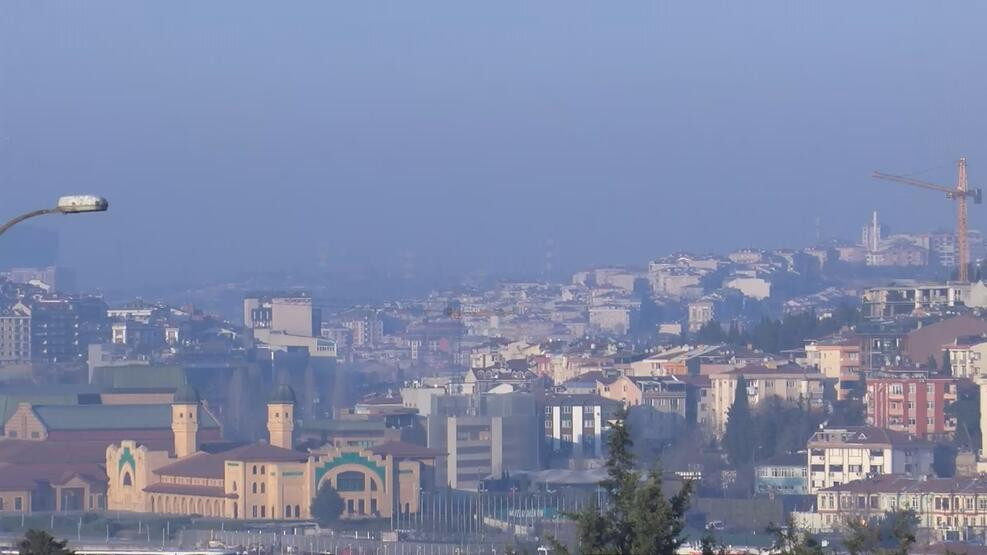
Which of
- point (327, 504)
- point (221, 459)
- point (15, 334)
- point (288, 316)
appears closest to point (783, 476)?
point (327, 504)

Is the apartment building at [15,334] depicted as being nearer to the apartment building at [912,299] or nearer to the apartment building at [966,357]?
the apartment building at [912,299]

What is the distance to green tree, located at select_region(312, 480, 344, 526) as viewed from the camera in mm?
51031

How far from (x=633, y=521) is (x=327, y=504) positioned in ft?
127

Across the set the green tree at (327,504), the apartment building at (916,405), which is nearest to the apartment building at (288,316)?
the apartment building at (916,405)

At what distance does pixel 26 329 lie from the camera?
81875mm


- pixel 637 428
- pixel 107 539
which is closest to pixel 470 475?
pixel 637 428

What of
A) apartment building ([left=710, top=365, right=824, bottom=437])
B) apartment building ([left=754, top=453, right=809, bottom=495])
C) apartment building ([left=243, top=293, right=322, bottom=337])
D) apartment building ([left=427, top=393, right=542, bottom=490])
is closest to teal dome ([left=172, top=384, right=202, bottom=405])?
apartment building ([left=427, top=393, right=542, bottom=490])

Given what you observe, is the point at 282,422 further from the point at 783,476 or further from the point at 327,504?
the point at 783,476

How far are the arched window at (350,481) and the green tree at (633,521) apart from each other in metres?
39.1

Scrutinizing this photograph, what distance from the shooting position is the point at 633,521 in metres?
12.8

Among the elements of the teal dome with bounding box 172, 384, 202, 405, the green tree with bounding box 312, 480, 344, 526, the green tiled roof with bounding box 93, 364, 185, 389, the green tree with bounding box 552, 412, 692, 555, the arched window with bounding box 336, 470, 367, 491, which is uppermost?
the green tiled roof with bounding box 93, 364, 185, 389

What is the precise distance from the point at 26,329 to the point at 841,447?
3632 cm

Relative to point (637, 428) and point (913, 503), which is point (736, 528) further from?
point (637, 428)

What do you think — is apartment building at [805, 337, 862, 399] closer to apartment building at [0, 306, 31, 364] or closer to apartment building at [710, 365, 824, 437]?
apartment building at [710, 365, 824, 437]
